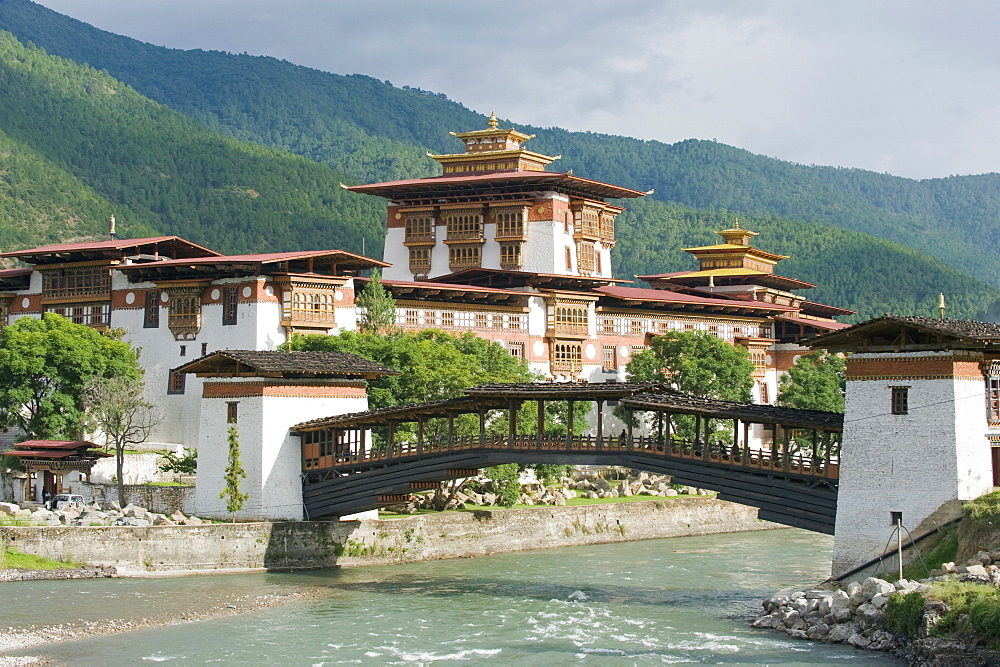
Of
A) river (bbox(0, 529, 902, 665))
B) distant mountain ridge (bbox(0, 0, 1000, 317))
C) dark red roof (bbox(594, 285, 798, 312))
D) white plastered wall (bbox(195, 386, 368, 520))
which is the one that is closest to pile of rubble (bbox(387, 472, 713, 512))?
river (bbox(0, 529, 902, 665))

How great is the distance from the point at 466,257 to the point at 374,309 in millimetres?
19900

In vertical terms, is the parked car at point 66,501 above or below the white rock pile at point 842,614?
above

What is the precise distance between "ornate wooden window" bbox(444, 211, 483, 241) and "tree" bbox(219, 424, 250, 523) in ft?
121

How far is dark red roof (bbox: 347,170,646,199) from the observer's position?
8650 centimetres

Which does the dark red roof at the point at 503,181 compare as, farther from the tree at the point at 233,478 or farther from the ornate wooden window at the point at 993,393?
the ornate wooden window at the point at 993,393

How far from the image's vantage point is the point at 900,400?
41438mm

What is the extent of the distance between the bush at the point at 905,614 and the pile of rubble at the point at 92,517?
2557 centimetres

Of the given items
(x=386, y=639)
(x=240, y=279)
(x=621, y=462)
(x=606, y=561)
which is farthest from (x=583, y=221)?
(x=386, y=639)

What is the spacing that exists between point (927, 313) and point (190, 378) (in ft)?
391

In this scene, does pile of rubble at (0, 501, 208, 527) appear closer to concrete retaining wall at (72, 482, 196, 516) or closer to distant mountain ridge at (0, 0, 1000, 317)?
concrete retaining wall at (72, 482, 196, 516)

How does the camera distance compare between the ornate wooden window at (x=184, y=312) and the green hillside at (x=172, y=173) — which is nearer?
the ornate wooden window at (x=184, y=312)

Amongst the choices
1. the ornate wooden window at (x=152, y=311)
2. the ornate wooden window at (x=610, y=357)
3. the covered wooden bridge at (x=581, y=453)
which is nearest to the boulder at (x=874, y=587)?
the covered wooden bridge at (x=581, y=453)

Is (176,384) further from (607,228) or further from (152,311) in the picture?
(607,228)

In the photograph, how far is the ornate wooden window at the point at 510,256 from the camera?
287 ft
